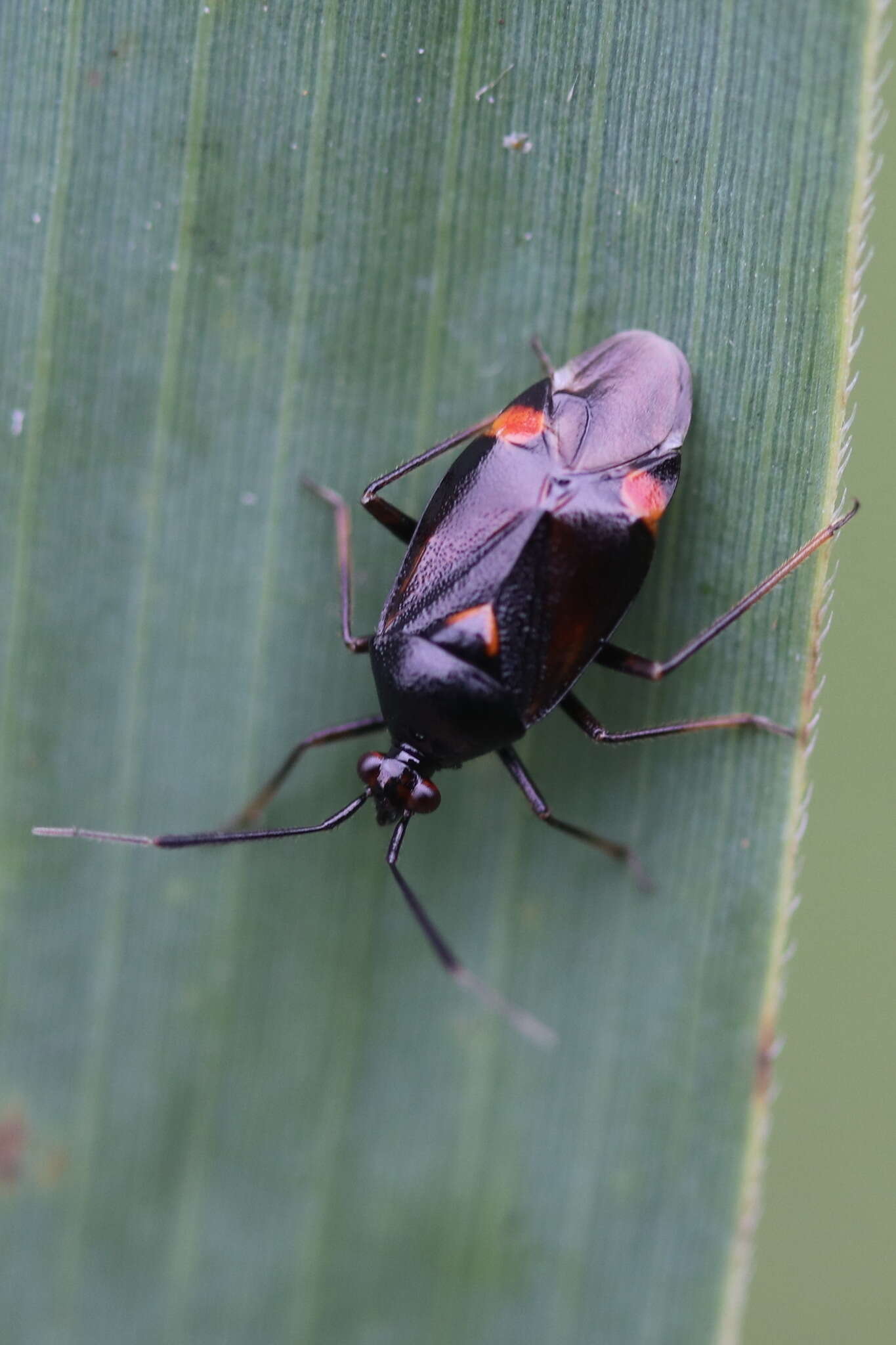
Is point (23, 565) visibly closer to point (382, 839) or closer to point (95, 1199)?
point (382, 839)

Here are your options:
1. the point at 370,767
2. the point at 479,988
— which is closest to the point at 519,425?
the point at 370,767

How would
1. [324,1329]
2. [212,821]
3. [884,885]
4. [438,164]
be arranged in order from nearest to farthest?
[438,164]
[324,1329]
[212,821]
[884,885]

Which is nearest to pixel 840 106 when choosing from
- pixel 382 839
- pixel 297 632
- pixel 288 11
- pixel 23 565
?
pixel 288 11

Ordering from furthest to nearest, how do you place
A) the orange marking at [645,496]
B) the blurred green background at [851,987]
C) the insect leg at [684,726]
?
1. the blurred green background at [851,987]
2. the insect leg at [684,726]
3. the orange marking at [645,496]

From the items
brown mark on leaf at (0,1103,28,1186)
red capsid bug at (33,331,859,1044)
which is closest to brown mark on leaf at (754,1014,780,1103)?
red capsid bug at (33,331,859,1044)

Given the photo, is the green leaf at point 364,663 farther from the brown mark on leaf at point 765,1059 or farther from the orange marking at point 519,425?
the orange marking at point 519,425

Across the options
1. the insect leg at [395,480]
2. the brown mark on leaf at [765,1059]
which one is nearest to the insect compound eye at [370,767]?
the insect leg at [395,480]

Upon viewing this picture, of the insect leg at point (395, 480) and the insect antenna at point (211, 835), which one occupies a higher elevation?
the insect leg at point (395, 480)
